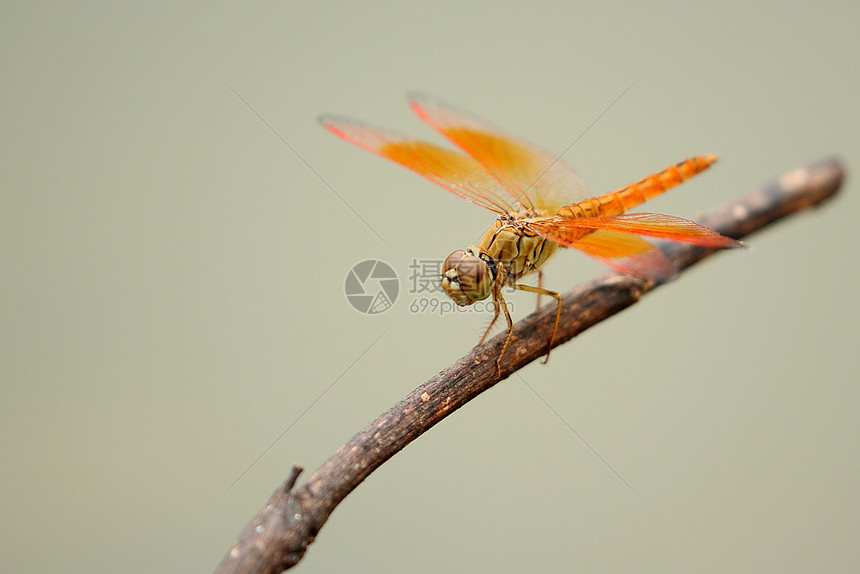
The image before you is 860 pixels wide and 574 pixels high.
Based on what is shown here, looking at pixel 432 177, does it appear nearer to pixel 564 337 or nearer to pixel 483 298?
pixel 483 298

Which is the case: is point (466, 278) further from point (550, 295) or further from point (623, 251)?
point (623, 251)

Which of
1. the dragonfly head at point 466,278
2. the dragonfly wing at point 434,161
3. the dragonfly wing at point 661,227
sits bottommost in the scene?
the dragonfly wing at point 661,227

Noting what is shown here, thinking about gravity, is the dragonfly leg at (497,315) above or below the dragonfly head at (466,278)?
below

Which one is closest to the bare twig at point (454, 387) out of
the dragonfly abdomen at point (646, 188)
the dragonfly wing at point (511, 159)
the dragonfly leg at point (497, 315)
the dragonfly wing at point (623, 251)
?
A: the dragonfly leg at point (497, 315)

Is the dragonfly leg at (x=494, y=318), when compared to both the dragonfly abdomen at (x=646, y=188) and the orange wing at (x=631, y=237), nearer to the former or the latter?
the orange wing at (x=631, y=237)

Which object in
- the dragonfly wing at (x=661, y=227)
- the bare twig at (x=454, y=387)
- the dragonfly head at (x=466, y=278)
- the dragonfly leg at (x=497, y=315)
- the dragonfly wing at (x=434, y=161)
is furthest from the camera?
the dragonfly wing at (x=434, y=161)

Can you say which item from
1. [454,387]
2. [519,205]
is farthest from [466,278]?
[519,205]

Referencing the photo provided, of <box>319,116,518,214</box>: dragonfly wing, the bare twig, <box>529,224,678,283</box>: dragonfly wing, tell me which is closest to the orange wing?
<box>529,224,678,283</box>: dragonfly wing
